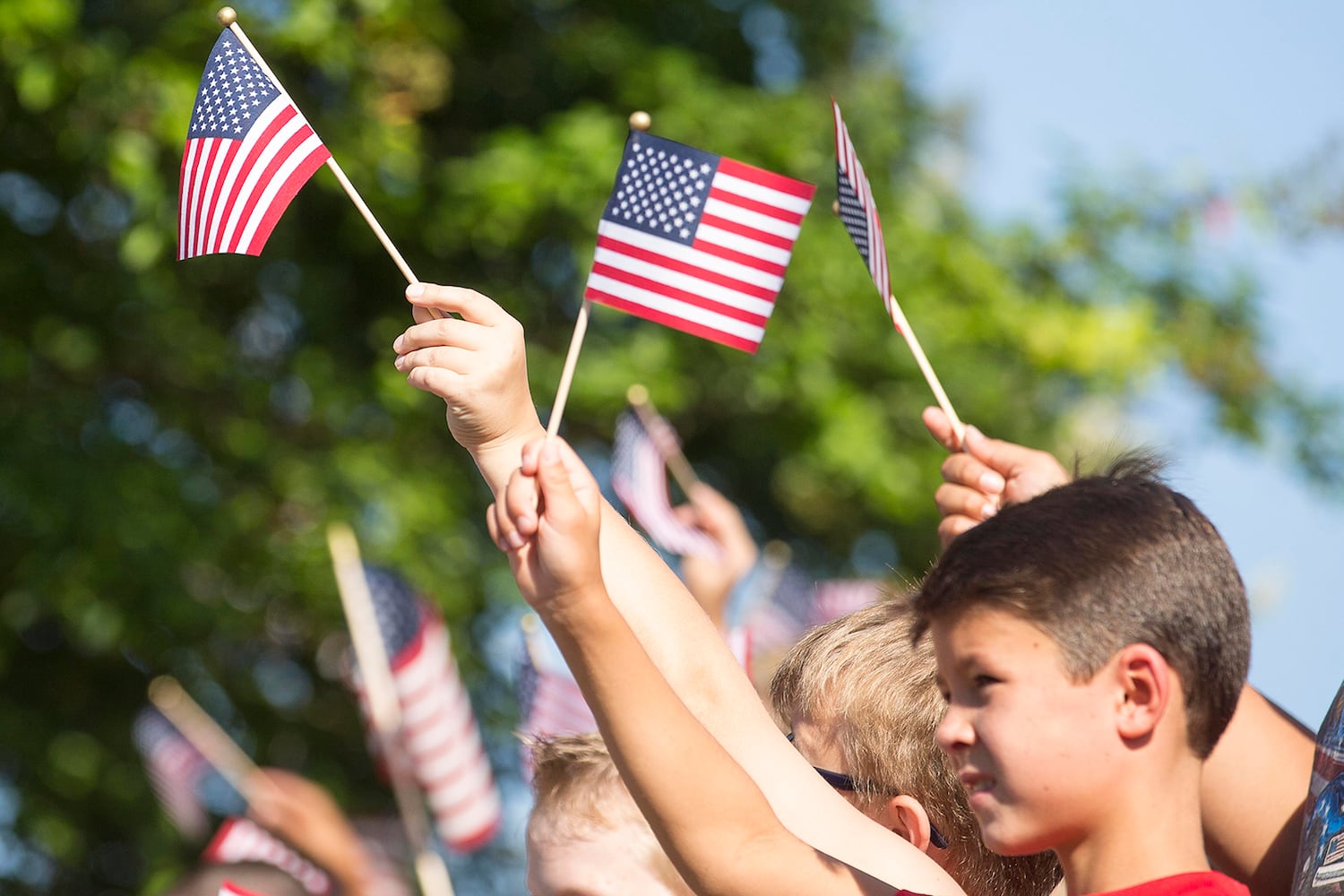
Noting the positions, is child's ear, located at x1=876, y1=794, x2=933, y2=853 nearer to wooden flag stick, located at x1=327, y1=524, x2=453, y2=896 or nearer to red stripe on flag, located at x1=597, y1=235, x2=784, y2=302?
red stripe on flag, located at x1=597, y1=235, x2=784, y2=302

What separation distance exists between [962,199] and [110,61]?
3.79 m

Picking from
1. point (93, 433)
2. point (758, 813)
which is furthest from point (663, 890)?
point (93, 433)

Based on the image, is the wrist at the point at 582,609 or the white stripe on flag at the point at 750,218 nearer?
the wrist at the point at 582,609

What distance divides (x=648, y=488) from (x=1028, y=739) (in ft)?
15.5

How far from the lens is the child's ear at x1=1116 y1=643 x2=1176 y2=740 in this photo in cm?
146

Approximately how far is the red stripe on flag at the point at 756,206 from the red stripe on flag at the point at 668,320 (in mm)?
153

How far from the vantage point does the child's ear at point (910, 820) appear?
1.95 metres

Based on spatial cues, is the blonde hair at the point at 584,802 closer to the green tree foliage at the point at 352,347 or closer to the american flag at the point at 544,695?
the american flag at the point at 544,695

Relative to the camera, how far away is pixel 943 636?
1.52 metres

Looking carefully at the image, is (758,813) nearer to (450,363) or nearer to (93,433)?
(450,363)

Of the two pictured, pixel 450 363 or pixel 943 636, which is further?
pixel 450 363

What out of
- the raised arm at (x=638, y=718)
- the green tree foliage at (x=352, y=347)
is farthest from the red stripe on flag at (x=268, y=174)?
the green tree foliage at (x=352, y=347)

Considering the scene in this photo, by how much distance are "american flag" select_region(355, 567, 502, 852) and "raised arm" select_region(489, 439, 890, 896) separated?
13.9 ft

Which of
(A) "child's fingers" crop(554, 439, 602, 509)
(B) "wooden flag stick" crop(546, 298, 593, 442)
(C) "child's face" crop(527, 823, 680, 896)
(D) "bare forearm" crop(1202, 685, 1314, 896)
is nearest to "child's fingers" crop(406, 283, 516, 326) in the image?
(B) "wooden flag stick" crop(546, 298, 593, 442)
